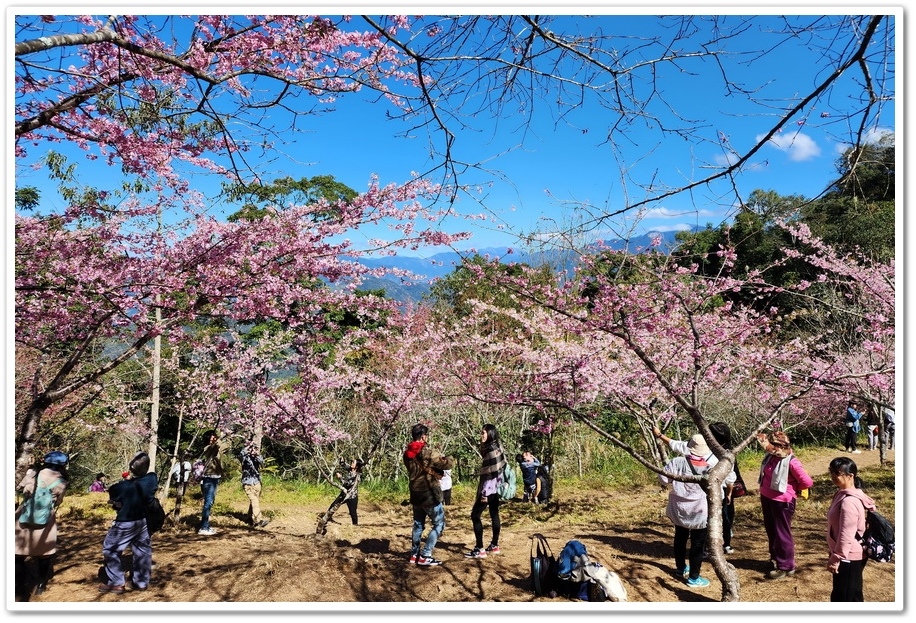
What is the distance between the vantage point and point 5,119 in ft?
7.25

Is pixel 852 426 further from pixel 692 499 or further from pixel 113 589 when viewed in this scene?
pixel 113 589

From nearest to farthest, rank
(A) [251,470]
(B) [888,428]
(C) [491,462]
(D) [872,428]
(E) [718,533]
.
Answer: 1. (E) [718,533]
2. (C) [491,462]
3. (A) [251,470]
4. (B) [888,428]
5. (D) [872,428]

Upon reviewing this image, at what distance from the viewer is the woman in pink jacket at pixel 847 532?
232cm

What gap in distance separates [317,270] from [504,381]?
4.52 metres

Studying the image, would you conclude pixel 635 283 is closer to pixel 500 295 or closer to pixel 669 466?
pixel 669 466

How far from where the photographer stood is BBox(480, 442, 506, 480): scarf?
3814 millimetres

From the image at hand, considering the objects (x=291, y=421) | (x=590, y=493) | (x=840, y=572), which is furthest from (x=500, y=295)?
(x=840, y=572)

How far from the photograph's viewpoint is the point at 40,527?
111 inches

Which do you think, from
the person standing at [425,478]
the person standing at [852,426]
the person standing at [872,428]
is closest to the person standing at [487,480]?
the person standing at [425,478]

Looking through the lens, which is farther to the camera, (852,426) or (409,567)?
(852,426)

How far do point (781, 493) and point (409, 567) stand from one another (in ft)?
8.55

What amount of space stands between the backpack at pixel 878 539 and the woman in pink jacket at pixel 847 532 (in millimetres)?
27

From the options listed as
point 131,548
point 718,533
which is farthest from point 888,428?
point 131,548

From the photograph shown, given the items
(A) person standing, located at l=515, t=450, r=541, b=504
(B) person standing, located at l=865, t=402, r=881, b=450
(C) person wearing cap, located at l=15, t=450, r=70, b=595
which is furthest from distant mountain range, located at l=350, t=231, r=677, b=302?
(B) person standing, located at l=865, t=402, r=881, b=450
